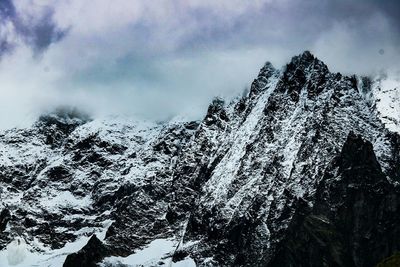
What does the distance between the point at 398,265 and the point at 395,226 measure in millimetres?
57119

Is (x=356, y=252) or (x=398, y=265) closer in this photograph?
(x=398, y=265)

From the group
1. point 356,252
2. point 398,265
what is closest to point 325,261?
point 356,252

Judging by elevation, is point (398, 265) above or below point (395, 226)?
below

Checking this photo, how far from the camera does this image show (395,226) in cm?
19900

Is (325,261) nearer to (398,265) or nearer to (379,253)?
(379,253)

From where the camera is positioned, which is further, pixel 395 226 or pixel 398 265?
pixel 395 226

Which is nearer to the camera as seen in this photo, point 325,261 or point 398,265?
point 398,265

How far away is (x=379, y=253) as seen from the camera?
197500 mm

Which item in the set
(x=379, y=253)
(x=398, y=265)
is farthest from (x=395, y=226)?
(x=398, y=265)

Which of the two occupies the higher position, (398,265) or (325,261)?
(325,261)

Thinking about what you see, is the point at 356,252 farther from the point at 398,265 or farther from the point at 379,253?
the point at 398,265

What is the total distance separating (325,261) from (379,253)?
12098 mm

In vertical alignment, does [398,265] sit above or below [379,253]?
below

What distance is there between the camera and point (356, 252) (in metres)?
198
